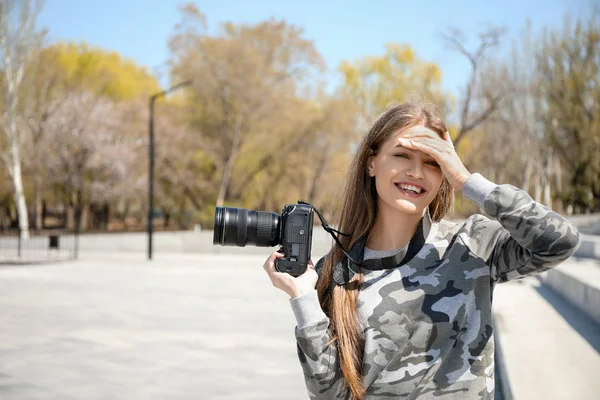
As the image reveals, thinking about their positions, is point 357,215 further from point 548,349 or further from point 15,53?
point 15,53

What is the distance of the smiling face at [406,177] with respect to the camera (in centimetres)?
207

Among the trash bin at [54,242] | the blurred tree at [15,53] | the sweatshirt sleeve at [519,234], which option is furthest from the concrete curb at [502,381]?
the blurred tree at [15,53]

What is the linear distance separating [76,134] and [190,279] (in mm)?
28755

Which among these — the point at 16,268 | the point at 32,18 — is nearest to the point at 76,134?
the point at 32,18

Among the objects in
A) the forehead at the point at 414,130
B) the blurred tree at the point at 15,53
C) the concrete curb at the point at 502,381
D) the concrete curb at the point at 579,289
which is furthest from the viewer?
the blurred tree at the point at 15,53

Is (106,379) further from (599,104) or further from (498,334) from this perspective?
(599,104)

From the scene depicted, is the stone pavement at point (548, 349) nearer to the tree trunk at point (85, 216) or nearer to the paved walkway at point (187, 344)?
the paved walkway at point (187, 344)

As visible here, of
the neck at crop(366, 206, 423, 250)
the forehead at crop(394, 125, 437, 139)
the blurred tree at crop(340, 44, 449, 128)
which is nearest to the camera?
the forehead at crop(394, 125, 437, 139)

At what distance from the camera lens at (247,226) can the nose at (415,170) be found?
15.1 inches

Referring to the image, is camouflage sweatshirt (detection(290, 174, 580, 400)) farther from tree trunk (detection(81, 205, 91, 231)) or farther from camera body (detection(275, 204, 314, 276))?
tree trunk (detection(81, 205, 91, 231))

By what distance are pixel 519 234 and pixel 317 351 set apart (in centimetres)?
58

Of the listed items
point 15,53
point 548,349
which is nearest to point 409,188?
point 548,349

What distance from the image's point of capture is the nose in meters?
2.05

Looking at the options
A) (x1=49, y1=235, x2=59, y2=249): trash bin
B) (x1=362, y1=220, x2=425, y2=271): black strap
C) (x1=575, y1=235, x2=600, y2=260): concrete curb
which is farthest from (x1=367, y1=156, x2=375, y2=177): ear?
(x1=49, y1=235, x2=59, y2=249): trash bin
